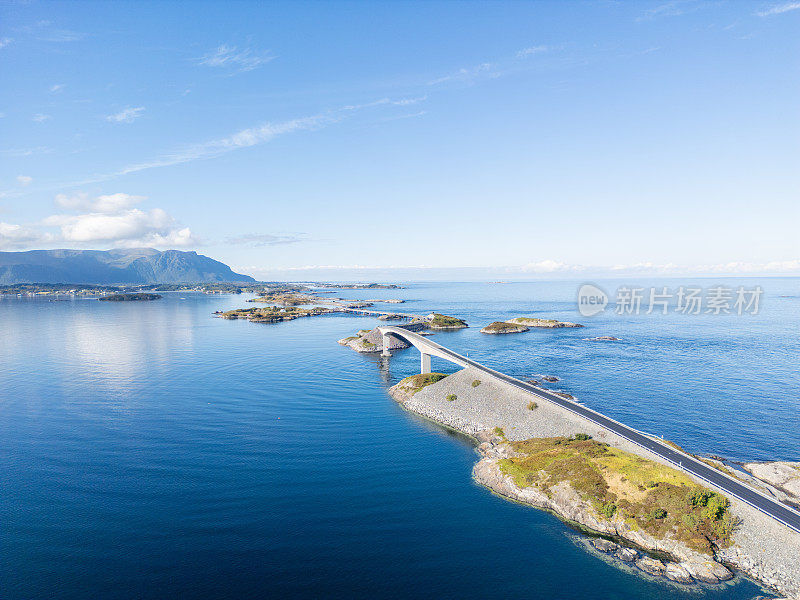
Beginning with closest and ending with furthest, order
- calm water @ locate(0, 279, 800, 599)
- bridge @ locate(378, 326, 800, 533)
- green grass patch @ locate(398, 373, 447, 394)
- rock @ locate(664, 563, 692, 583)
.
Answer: rock @ locate(664, 563, 692, 583), calm water @ locate(0, 279, 800, 599), bridge @ locate(378, 326, 800, 533), green grass patch @ locate(398, 373, 447, 394)

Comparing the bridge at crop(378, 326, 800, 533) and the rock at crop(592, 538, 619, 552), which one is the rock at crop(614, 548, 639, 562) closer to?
the rock at crop(592, 538, 619, 552)

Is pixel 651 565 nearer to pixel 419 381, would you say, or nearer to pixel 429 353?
pixel 419 381

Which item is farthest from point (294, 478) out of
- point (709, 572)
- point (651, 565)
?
point (709, 572)

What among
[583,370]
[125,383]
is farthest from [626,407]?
[125,383]

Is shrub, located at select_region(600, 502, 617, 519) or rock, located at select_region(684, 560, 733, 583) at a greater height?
shrub, located at select_region(600, 502, 617, 519)

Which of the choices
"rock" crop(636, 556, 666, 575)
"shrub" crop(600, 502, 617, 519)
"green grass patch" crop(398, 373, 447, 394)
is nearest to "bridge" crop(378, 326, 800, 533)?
"shrub" crop(600, 502, 617, 519)

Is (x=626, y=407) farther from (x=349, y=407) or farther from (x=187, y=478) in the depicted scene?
A: (x=187, y=478)
